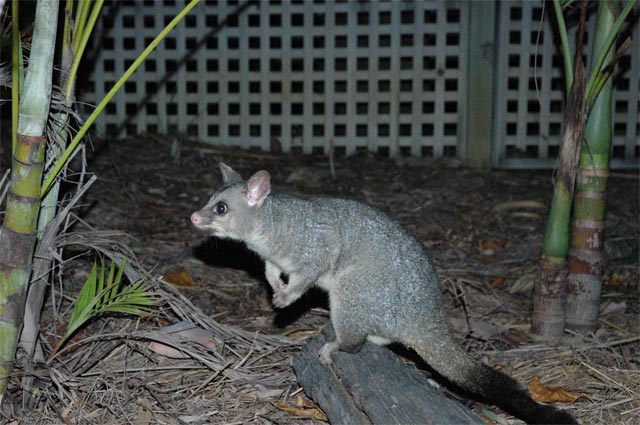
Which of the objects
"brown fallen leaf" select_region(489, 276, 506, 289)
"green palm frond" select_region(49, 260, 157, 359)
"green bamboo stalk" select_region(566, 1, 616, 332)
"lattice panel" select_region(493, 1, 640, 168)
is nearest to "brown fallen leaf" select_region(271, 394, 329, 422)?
"green palm frond" select_region(49, 260, 157, 359)

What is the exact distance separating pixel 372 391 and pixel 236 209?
1293 millimetres

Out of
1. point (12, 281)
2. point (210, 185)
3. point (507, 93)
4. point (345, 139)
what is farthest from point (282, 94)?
point (12, 281)

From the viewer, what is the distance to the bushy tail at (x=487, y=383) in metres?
3.16

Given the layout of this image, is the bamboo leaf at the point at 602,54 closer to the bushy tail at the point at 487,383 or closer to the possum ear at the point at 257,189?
the bushy tail at the point at 487,383

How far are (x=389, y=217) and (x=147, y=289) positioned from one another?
1332mm

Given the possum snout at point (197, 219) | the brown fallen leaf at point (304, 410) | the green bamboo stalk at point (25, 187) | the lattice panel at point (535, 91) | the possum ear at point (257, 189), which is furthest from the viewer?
the lattice panel at point (535, 91)

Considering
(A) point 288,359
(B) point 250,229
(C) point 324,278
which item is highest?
(B) point 250,229

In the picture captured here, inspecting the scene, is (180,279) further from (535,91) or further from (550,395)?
(535,91)

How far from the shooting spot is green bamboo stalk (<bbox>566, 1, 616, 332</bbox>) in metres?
4.43

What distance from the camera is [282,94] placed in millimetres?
8242

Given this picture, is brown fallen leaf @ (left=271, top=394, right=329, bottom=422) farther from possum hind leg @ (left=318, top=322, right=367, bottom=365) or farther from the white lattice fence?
the white lattice fence

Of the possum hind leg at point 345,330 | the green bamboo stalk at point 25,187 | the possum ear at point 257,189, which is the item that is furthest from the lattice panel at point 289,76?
the green bamboo stalk at point 25,187

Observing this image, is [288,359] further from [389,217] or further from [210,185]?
[210,185]

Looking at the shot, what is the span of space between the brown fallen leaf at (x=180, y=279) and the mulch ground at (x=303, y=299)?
0.01 m
